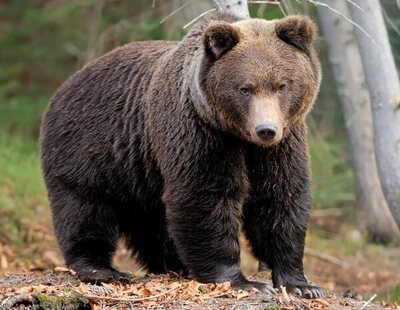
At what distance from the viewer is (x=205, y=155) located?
692cm

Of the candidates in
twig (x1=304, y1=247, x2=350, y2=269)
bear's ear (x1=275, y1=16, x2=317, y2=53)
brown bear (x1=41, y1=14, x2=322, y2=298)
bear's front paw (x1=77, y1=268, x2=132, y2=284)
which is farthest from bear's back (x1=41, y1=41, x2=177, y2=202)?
twig (x1=304, y1=247, x2=350, y2=269)

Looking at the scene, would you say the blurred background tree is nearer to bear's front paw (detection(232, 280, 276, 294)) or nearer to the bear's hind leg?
the bear's hind leg

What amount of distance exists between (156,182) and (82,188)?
0.77m

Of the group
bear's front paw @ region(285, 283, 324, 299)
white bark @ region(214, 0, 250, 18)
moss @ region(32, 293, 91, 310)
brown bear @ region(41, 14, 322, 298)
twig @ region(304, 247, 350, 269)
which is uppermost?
white bark @ region(214, 0, 250, 18)

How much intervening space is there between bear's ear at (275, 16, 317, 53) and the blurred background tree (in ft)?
3.42

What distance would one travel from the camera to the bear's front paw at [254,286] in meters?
6.70

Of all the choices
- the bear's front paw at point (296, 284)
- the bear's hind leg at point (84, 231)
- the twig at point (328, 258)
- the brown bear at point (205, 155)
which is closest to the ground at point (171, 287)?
the twig at point (328, 258)

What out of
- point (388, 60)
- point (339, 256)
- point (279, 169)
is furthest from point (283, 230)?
point (339, 256)

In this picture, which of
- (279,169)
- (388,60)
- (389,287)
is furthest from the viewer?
(389,287)

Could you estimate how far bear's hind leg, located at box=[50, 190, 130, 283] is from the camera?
8023 millimetres

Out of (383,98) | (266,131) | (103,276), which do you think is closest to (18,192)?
(103,276)

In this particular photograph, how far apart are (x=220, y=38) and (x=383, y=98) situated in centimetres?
237

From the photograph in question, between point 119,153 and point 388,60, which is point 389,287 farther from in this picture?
point 119,153

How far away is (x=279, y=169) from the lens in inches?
276
